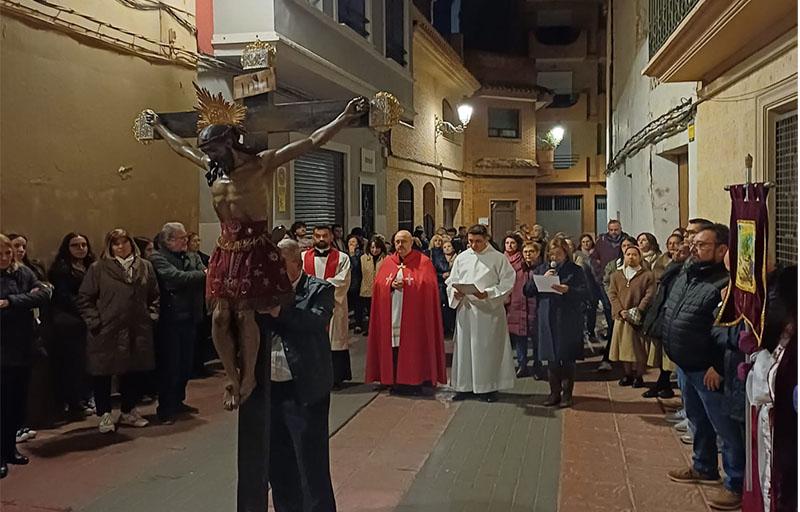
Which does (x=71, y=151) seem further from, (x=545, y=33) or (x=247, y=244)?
(x=545, y=33)

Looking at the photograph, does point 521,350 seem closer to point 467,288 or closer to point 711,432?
point 467,288

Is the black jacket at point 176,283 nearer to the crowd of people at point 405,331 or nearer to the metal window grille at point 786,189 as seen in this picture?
the crowd of people at point 405,331

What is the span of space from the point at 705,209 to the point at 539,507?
4.11 meters

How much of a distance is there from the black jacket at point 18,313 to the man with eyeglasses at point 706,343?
445 cm

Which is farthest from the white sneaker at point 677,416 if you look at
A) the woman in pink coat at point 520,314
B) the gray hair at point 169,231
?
the gray hair at point 169,231

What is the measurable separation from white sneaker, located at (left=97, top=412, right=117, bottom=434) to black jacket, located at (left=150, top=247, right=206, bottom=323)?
95 cm

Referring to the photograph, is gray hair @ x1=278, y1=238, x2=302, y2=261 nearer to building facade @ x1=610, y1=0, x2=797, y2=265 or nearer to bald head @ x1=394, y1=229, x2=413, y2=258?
building facade @ x1=610, y1=0, x2=797, y2=265

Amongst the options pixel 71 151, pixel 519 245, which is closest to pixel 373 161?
pixel 519 245

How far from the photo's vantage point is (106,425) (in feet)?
20.5

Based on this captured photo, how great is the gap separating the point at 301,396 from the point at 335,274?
419 centimetres

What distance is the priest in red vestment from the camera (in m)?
7.72

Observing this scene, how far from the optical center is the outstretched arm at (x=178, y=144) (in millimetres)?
3580

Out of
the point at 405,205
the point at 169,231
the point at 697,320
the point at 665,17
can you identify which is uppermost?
the point at 665,17


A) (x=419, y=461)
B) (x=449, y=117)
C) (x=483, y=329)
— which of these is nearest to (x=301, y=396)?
(x=419, y=461)
